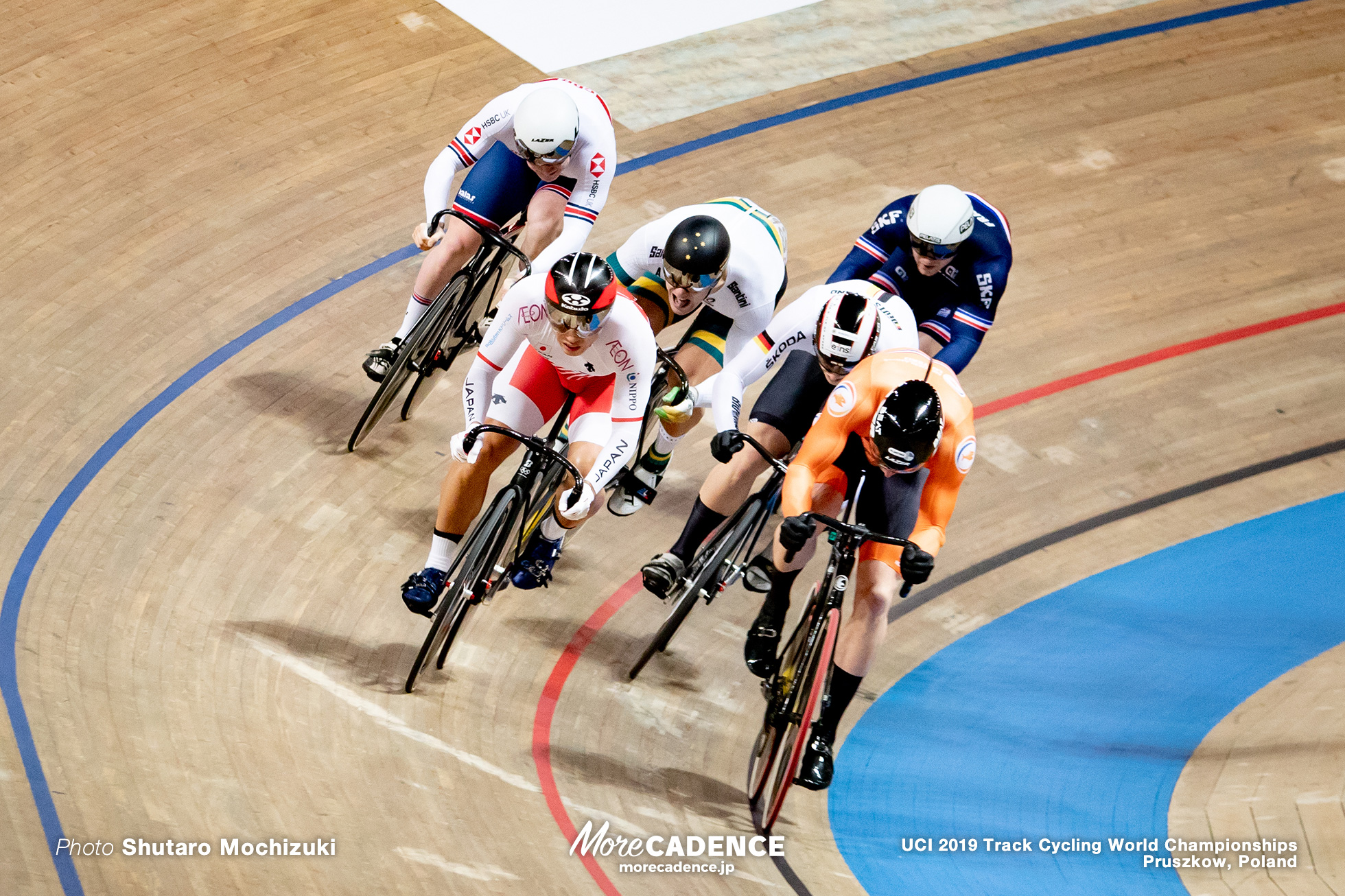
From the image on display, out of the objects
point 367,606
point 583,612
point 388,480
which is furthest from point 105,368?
point 583,612

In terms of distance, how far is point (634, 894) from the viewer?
4.03 meters

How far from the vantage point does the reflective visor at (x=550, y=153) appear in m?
5.13

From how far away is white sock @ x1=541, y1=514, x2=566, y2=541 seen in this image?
15.5 ft

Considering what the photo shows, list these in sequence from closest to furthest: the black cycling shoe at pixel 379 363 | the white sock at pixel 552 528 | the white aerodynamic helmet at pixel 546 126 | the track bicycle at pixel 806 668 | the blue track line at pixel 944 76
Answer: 1. the track bicycle at pixel 806 668
2. the white sock at pixel 552 528
3. the white aerodynamic helmet at pixel 546 126
4. the black cycling shoe at pixel 379 363
5. the blue track line at pixel 944 76

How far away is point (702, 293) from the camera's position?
4.74m

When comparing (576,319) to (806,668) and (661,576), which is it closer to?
(661,576)

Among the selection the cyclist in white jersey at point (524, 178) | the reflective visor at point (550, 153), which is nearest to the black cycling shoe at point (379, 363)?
the cyclist in white jersey at point (524, 178)

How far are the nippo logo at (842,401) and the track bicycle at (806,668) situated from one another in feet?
0.95

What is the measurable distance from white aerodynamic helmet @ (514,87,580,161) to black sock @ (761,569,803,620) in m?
1.76

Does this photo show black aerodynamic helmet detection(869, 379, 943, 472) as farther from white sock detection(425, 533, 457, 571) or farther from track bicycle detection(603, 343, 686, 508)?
white sock detection(425, 533, 457, 571)

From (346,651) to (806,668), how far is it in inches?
64.4

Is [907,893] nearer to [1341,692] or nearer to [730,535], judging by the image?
[730,535]

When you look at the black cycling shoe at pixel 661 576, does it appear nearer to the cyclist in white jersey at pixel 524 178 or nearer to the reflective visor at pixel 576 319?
the reflective visor at pixel 576 319

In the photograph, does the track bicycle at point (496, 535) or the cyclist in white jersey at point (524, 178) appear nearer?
the track bicycle at point (496, 535)
